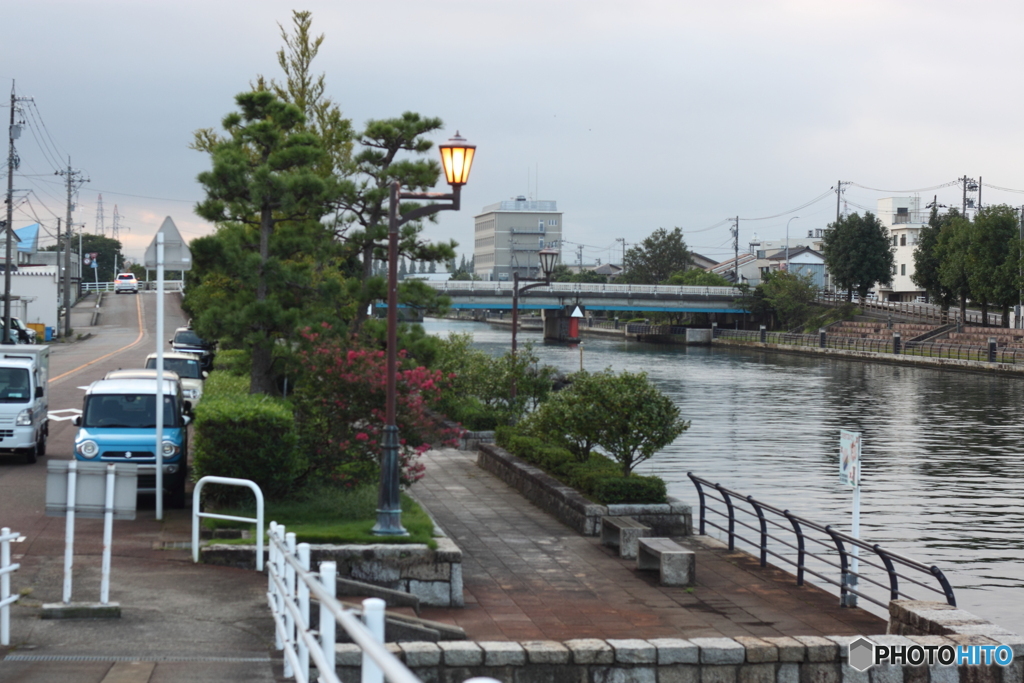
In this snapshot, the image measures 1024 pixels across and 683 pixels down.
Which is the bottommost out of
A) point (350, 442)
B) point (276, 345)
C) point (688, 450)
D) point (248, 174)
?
point (688, 450)

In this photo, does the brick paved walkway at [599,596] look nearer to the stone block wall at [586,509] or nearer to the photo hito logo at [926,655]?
the stone block wall at [586,509]

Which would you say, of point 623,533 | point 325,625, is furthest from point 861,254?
point 325,625

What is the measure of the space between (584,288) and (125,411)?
81642 mm

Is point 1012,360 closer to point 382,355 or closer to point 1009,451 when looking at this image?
point 1009,451

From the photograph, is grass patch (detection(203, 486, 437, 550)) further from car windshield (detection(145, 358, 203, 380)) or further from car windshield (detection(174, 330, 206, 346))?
car windshield (detection(174, 330, 206, 346))

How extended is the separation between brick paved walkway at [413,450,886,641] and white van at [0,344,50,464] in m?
8.18

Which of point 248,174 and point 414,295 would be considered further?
point 414,295

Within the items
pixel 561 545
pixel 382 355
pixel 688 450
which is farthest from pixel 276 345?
pixel 688 450

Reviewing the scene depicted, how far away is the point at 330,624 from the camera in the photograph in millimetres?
4746

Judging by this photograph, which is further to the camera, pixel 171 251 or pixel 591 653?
pixel 171 251

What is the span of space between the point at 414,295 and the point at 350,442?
7.45m

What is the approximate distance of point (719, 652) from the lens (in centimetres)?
971

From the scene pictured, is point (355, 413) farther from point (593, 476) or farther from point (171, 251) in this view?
point (593, 476)

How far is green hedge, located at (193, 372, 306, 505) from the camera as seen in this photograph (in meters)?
13.7
